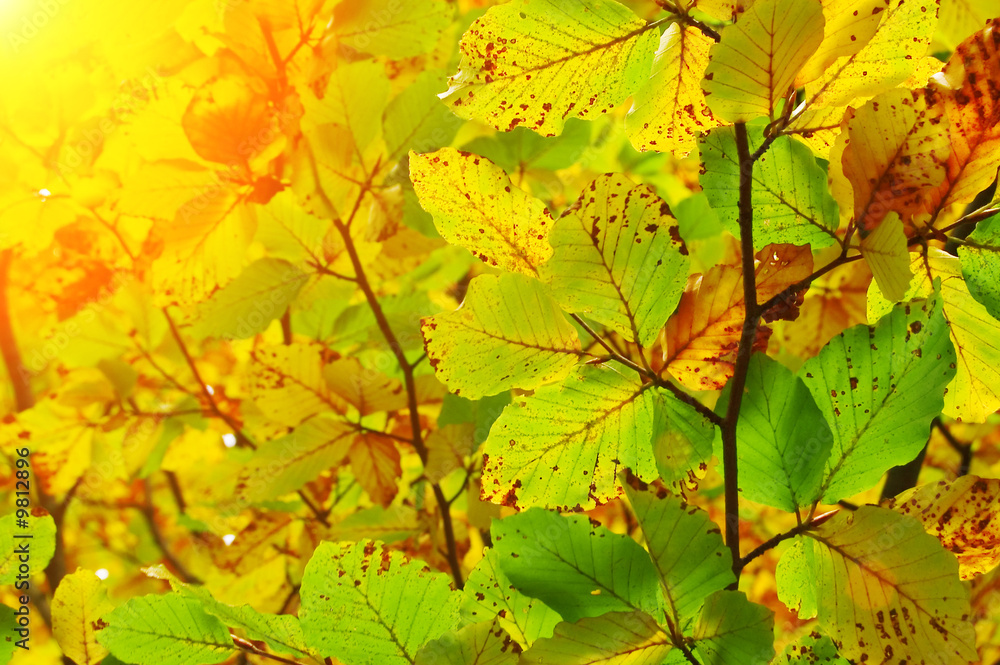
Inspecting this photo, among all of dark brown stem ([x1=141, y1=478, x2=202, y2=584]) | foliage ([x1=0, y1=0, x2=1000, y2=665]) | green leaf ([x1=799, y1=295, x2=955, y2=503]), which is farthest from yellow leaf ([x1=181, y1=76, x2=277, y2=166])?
dark brown stem ([x1=141, y1=478, x2=202, y2=584])

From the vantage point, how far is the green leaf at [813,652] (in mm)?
365

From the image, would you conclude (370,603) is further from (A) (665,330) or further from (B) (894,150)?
(B) (894,150)

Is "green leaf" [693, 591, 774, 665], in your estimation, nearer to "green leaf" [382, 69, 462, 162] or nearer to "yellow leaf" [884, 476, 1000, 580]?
"yellow leaf" [884, 476, 1000, 580]

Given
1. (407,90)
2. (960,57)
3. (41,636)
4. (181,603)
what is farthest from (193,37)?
(41,636)

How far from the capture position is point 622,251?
36 cm

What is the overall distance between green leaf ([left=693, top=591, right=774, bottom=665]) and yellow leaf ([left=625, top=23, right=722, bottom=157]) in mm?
208

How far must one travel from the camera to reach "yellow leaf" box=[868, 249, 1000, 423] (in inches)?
15.6

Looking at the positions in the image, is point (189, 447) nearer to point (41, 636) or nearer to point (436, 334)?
point (436, 334)

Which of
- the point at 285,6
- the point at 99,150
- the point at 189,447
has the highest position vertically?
the point at 285,6

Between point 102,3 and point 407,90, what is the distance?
0.83 ft

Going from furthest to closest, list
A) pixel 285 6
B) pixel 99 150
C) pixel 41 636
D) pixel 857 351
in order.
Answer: pixel 41 636, pixel 99 150, pixel 285 6, pixel 857 351

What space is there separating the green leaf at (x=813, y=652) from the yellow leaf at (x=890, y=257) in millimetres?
168

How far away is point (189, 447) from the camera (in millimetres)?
1052

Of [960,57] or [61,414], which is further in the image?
[61,414]
